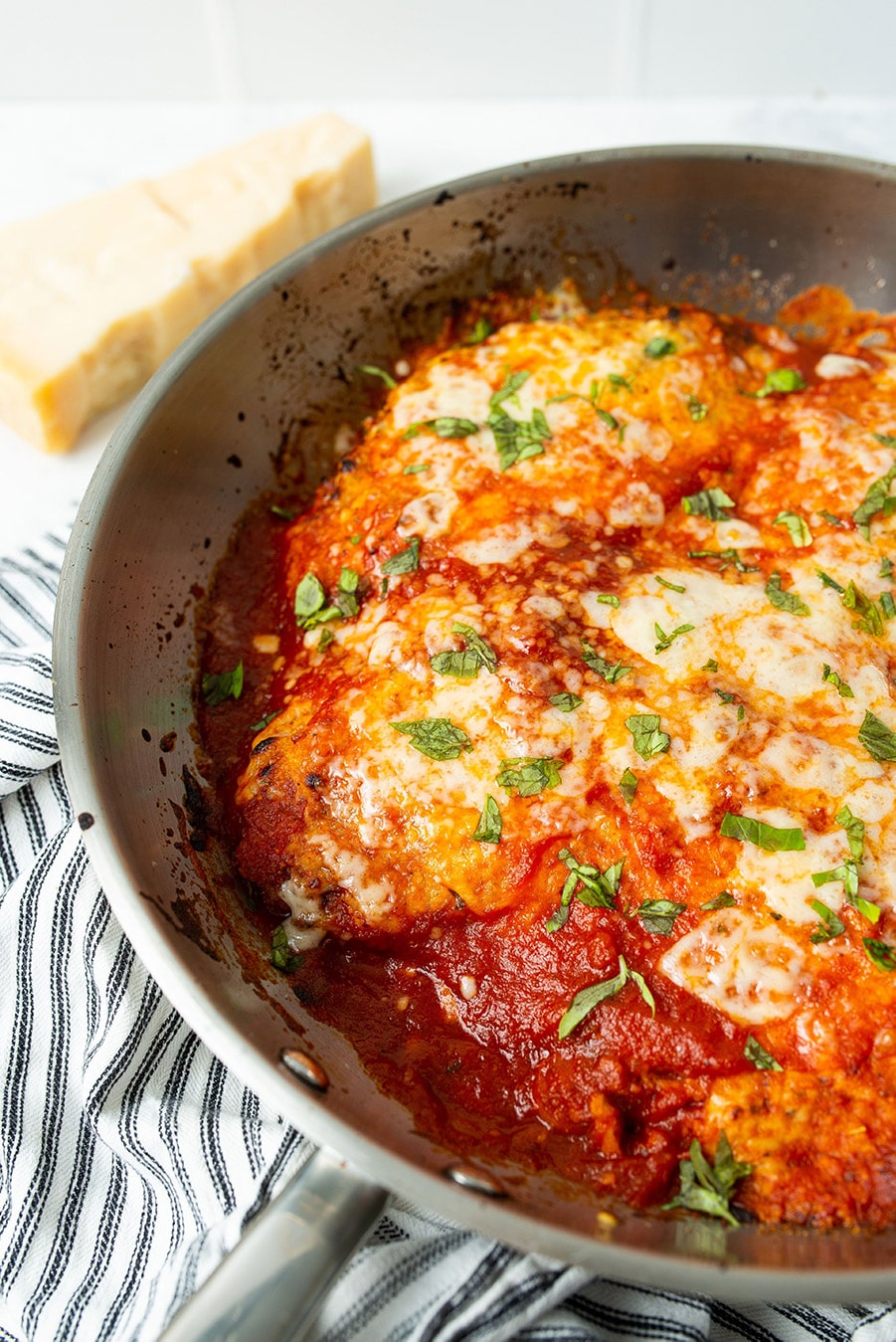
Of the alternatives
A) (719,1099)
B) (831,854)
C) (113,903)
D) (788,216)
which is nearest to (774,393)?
(788,216)

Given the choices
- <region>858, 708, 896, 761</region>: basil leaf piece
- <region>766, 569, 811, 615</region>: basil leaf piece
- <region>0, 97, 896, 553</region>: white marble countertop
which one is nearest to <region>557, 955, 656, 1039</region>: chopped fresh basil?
<region>858, 708, 896, 761</region>: basil leaf piece

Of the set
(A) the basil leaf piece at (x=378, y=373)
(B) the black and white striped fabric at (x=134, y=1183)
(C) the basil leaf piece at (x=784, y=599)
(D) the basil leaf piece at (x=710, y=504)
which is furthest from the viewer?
(A) the basil leaf piece at (x=378, y=373)

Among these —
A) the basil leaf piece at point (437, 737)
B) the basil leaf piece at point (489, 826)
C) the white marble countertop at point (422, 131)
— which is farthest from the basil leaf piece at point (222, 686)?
A: the white marble countertop at point (422, 131)

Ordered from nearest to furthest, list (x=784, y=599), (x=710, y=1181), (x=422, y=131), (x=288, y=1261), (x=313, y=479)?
(x=288, y=1261), (x=710, y=1181), (x=784, y=599), (x=313, y=479), (x=422, y=131)

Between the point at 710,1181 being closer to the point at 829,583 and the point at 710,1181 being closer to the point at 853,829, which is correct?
the point at 853,829

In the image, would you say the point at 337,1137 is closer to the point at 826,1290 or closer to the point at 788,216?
the point at 826,1290

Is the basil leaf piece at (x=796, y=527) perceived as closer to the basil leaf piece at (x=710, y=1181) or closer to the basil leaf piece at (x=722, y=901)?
the basil leaf piece at (x=722, y=901)

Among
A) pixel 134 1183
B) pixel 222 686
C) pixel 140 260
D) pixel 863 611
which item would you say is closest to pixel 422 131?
pixel 140 260
